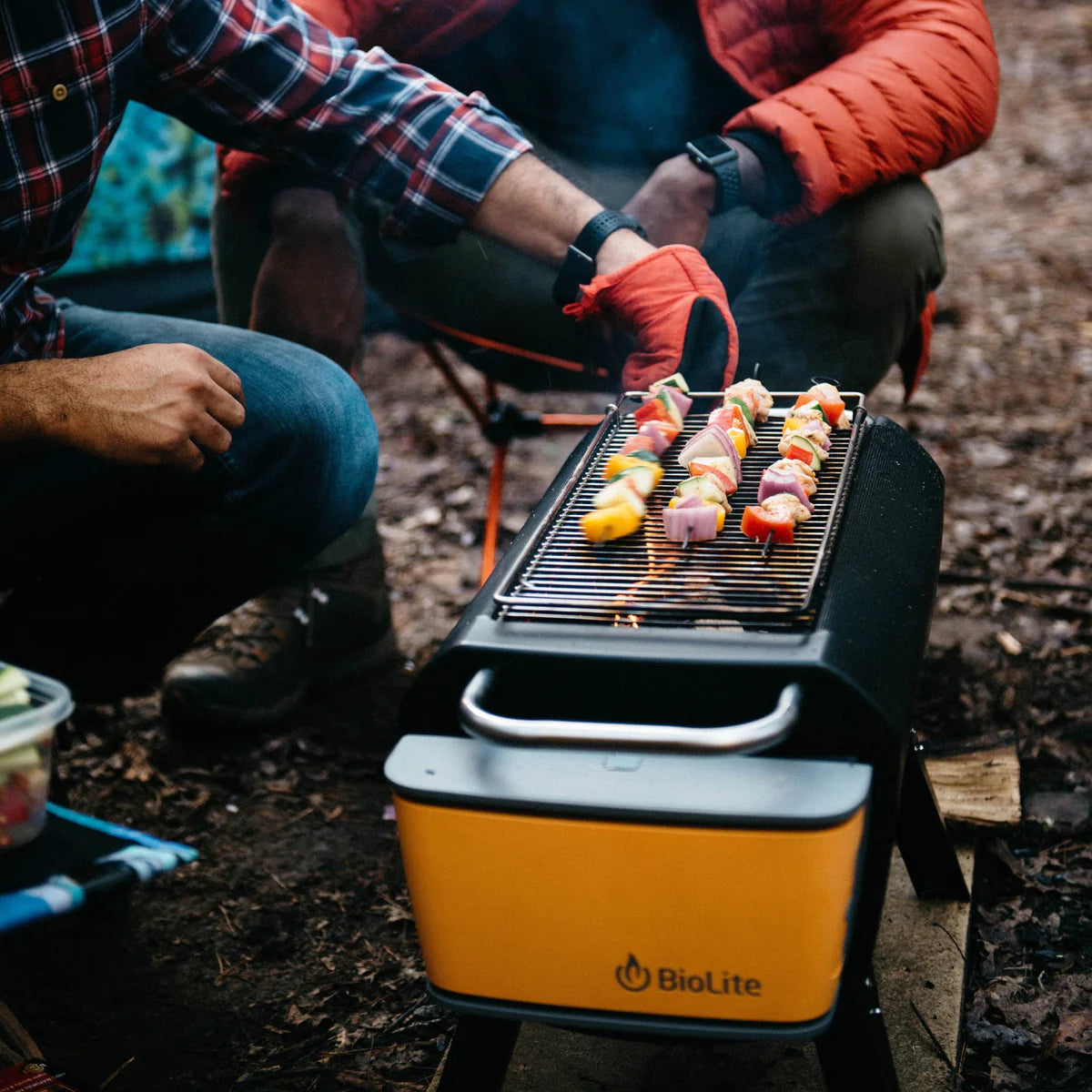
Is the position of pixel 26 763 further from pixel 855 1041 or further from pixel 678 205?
pixel 678 205

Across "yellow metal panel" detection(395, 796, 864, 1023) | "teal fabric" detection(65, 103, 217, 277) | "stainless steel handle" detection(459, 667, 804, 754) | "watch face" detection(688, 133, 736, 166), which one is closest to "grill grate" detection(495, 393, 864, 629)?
"stainless steel handle" detection(459, 667, 804, 754)

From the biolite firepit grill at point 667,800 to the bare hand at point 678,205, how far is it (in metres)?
1.09

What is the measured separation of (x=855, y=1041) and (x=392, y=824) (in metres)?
1.18

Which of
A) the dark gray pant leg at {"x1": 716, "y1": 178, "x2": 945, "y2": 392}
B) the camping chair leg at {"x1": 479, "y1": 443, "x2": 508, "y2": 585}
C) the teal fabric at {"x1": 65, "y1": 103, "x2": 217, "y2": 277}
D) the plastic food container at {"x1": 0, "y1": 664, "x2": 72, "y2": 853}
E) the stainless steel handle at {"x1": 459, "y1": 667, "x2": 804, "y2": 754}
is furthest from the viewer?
the teal fabric at {"x1": 65, "y1": 103, "x2": 217, "y2": 277}

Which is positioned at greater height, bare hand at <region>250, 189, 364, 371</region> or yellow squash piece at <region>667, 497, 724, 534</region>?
bare hand at <region>250, 189, 364, 371</region>

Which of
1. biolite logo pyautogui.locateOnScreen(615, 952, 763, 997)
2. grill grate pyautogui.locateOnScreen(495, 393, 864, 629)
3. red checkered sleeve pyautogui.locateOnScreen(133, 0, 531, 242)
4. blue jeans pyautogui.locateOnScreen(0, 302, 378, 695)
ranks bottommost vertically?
biolite logo pyautogui.locateOnScreen(615, 952, 763, 997)

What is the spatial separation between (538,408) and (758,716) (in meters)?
3.28

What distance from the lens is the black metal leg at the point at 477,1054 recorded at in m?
1.39

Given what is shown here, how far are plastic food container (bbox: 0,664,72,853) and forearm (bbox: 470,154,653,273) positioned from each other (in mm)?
1161

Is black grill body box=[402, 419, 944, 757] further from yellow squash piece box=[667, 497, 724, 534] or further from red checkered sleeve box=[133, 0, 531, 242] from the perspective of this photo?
red checkered sleeve box=[133, 0, 531, 242]

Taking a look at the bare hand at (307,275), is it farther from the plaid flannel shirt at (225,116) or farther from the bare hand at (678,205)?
the bare hand at (678,205)

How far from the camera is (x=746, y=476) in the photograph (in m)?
1.68

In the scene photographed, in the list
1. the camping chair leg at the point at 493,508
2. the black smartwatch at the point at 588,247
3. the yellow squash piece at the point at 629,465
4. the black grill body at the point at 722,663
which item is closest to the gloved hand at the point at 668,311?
the black smartwatch at the point at 588,247

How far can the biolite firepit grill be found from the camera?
3.83 feet
